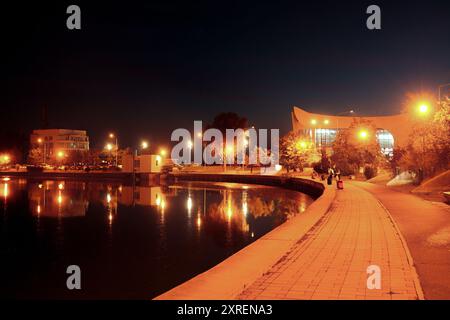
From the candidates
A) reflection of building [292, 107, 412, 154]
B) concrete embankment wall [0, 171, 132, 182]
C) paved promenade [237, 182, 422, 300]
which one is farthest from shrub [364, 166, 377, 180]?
reflection of building [292, 107, 412, 154]

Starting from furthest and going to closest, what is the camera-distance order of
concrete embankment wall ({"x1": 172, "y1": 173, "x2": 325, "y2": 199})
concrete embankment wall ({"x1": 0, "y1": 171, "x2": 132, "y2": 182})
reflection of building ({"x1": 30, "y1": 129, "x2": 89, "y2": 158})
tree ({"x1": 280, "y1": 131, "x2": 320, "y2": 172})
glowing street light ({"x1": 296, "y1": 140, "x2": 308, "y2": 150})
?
reflection of building ({"x1": 30, "y1": 129, "x2": 89, "y2": 158}) < concrete embankment wall ({"x1": 0, "y1": 171, "x2": 132, "y2": 182}) < tree ({"x1": 280, "y1": 131, "x2": 320, "y2": 172}) < glowing street light ({"x1": 296, "y1": 140, "x2": 308, "y2": 150}) < concrete embankment wall ({"x1": 172, "y1": 173, "x2": 325, "y2": 199})

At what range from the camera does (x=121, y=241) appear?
58.7 feet

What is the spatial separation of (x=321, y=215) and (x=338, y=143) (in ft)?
126

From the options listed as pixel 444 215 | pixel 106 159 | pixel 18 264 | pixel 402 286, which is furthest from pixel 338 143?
pixel 106 159

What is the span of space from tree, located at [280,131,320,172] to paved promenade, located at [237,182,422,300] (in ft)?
163

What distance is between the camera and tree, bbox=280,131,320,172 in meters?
63.9

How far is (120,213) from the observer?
27.4 meters

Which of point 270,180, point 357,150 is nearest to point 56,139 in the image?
point 270,180

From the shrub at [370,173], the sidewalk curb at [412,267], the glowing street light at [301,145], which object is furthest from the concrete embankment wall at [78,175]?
the sidewalk curb at [412,267]

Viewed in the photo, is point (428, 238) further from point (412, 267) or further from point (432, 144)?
point (432, 144)

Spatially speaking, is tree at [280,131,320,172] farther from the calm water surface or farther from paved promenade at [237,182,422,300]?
paved promenade at [237,182,422,300]
